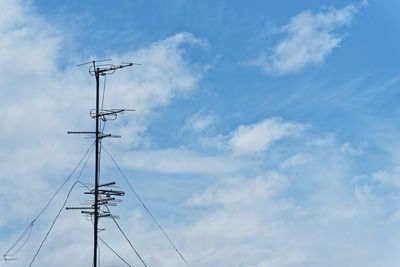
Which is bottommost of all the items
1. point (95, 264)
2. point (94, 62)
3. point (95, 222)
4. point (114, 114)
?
point (95, 264)

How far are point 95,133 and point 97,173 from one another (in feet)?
10.2

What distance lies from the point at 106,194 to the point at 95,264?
5210 mm

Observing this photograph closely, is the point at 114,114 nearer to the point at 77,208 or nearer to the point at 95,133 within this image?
the point at 95,133

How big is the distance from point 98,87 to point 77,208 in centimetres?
929

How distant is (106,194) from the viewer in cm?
5241

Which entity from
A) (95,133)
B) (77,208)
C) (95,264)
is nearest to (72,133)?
(95,133)

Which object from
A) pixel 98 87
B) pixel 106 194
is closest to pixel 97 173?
pixel 106 194

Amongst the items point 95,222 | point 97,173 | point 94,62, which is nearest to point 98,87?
point 94,62

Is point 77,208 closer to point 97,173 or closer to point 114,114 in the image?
point 97,173

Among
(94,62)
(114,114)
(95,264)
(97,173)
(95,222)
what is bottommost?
(95,264)

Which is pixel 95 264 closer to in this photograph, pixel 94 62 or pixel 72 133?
pixel 72 133

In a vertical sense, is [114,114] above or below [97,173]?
above

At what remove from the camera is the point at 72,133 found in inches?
2060

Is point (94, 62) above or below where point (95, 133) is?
above
